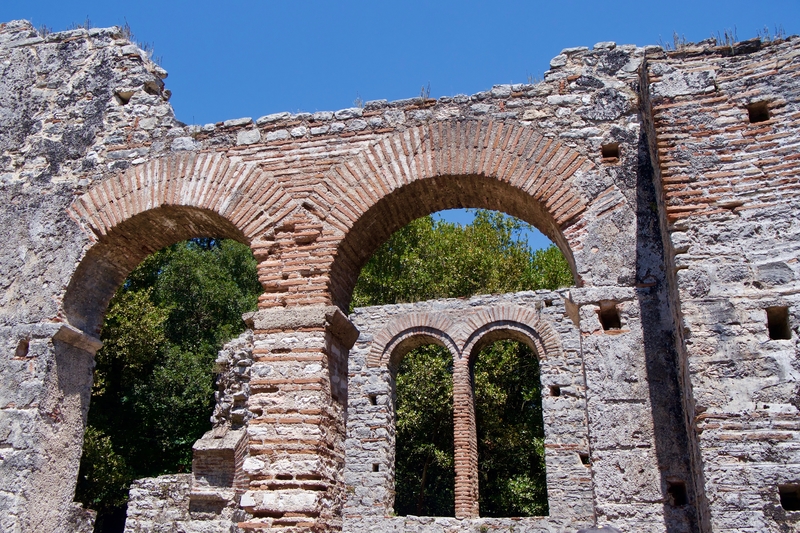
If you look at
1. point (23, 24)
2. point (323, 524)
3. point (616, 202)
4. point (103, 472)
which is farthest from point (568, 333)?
point (103, 472)

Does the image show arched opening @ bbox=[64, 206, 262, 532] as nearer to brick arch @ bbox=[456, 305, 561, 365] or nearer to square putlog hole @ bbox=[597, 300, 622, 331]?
brick arch @ bbox=[456, 305, 561, 365]

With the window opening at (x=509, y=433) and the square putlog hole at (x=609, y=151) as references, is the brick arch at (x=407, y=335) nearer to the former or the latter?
the window opening at (x=509, y=433)

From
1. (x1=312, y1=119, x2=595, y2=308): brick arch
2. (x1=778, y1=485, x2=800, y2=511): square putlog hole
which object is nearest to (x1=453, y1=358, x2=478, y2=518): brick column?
(x1=312, y1=119, x2=595, y2=308): brick arch

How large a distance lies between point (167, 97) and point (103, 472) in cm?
1109

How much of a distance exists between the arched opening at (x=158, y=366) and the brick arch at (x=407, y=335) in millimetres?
3622

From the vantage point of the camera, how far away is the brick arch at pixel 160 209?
6195mm

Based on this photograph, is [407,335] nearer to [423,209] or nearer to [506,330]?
[506,330]

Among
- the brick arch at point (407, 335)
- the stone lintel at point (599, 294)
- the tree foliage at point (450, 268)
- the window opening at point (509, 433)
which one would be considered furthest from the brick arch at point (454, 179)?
the tree foliage at point (450, 268)

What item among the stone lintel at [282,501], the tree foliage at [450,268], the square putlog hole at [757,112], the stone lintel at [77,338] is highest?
the tree foliage at [450,268]

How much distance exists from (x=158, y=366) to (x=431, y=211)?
13695 mm

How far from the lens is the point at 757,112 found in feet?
16.2

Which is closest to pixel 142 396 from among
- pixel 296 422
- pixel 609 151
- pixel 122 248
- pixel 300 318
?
pixel 122 248

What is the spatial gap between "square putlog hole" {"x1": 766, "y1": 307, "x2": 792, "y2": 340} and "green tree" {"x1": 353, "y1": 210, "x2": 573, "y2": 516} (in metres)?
12.9

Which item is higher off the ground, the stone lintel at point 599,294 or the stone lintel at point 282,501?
the stone lintel at point 599,294
